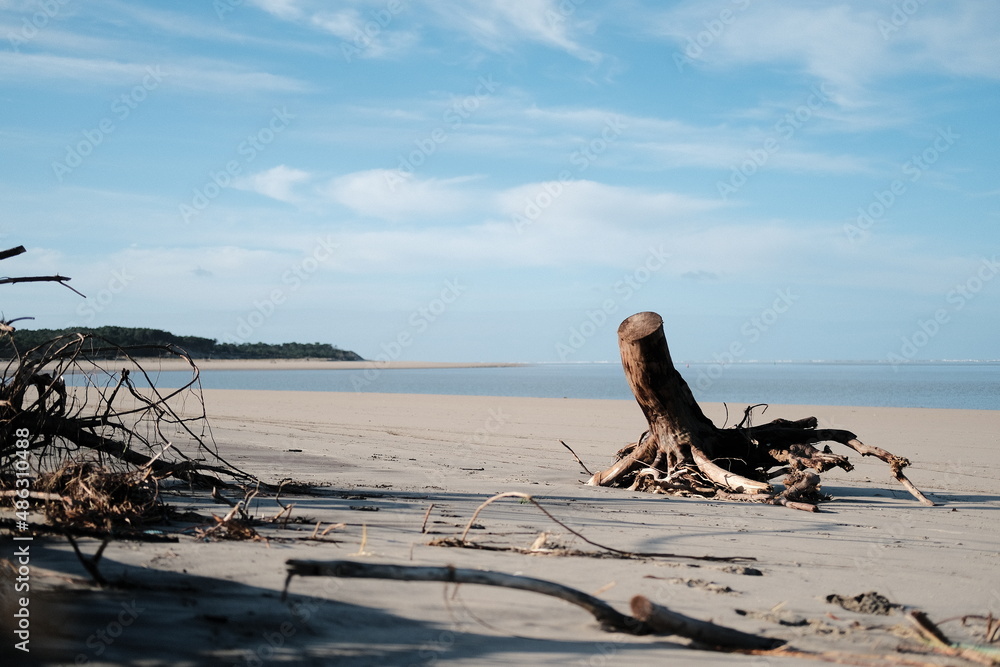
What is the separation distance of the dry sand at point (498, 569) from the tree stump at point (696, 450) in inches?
15.1

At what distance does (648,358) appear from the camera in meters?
7.18

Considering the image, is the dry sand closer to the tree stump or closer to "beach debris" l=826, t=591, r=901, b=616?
"beach debris" l=826, t=591, r=901, b=616

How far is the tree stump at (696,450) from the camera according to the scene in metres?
6.98

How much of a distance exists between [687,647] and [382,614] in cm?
115

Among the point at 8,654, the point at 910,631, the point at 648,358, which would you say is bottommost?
the point at 8,654

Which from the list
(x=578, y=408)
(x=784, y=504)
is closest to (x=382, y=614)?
(x=784, y=504)

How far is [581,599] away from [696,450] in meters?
4.89

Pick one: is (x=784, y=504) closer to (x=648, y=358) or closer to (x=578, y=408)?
(x=648, y=358)

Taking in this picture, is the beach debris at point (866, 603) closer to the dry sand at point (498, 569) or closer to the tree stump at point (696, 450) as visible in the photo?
the dry sand at point (498, 569)

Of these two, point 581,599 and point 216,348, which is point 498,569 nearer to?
point 581,599

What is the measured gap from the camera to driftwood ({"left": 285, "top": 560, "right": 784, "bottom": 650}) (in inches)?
99.3

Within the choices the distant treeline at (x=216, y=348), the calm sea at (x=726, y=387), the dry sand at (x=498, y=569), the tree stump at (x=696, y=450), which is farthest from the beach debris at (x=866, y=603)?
Result: the distant treeline at (x=216, y=348)

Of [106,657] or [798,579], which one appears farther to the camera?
[798,579]

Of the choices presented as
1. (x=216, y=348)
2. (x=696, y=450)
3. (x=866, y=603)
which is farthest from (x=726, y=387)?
(x=216, y=348)
